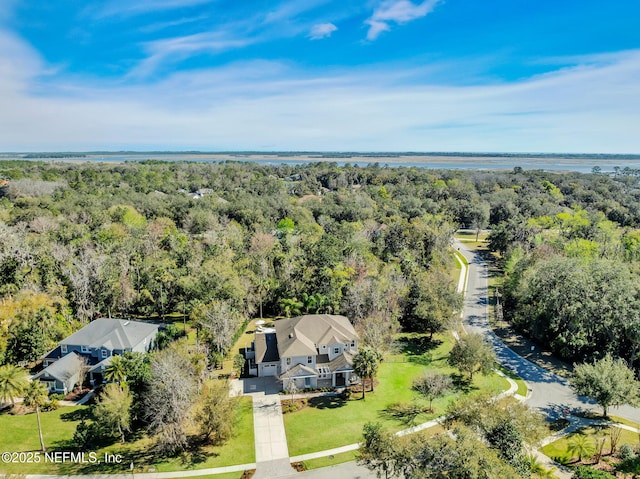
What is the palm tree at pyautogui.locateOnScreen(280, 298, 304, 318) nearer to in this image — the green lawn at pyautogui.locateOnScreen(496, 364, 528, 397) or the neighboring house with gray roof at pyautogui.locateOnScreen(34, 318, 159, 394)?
the neighboring house with gray roof at pyautogui.locateOnScreen(34, 318, 159, 394)

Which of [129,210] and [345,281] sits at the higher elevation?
[129,210]

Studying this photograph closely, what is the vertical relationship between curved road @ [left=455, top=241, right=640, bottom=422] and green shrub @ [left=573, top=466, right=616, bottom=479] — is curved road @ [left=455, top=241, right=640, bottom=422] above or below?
below

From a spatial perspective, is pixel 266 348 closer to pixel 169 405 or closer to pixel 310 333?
pixel 310 333

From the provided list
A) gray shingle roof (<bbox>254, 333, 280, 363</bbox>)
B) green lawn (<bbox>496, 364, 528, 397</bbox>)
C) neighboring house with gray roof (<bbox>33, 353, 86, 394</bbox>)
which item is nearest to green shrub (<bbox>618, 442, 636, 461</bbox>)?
green lawn (<bbox>496, 364, 528, 397</bbox>)

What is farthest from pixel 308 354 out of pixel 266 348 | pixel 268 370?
pixel 266 348

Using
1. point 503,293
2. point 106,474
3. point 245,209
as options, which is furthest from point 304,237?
point 106,474

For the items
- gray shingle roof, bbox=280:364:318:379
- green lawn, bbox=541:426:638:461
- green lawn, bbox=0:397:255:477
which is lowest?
green lawn, bbox=541:426:638:461

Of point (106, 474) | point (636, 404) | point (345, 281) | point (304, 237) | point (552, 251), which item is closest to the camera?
point (106, 474)

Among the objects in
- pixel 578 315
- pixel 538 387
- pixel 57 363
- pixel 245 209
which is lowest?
pixel 538 387

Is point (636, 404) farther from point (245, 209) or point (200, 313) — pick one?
point (245, 209)
